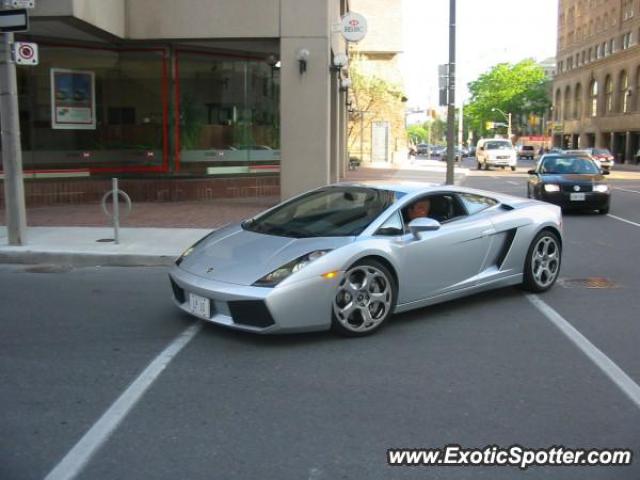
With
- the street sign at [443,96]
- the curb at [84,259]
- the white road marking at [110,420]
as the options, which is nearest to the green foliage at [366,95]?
the street sign at [443,96]

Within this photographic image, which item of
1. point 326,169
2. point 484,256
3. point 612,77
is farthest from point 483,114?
point 484,256

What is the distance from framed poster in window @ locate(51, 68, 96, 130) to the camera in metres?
15.8

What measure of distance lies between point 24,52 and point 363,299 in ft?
21.3

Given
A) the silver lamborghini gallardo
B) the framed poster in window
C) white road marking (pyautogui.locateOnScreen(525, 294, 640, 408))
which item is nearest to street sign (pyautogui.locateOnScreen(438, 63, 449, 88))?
the framed poster in window

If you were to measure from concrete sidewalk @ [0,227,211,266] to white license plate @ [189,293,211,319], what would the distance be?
143 inches

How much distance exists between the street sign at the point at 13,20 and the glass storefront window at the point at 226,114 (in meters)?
7.49

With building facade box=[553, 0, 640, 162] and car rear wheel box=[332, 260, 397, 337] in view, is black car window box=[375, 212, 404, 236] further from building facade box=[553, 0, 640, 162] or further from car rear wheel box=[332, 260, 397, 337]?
building facade box=[553, 0, 640, 162]

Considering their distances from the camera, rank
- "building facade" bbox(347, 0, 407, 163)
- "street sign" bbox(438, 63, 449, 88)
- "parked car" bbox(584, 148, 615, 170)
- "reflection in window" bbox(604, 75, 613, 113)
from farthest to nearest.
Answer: "reflection in window" bbox(604, 75, 613, 113)
"building facade" bbox(347, 0, 407, 163)
"parked car" bbox(584, 148, 615, 170)
"street sign" bbox(438, 63, 449, 88)

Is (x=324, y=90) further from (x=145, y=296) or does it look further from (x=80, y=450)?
(x=80, y=450)

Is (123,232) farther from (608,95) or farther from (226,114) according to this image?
(608,95)

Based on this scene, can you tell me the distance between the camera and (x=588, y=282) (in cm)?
841

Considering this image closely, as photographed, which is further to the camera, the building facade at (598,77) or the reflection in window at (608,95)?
the reflection in window at (608,95)

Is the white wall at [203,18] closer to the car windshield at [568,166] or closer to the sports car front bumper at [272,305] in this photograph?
the car windshield at [568,166]

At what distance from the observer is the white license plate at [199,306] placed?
5.68 m
